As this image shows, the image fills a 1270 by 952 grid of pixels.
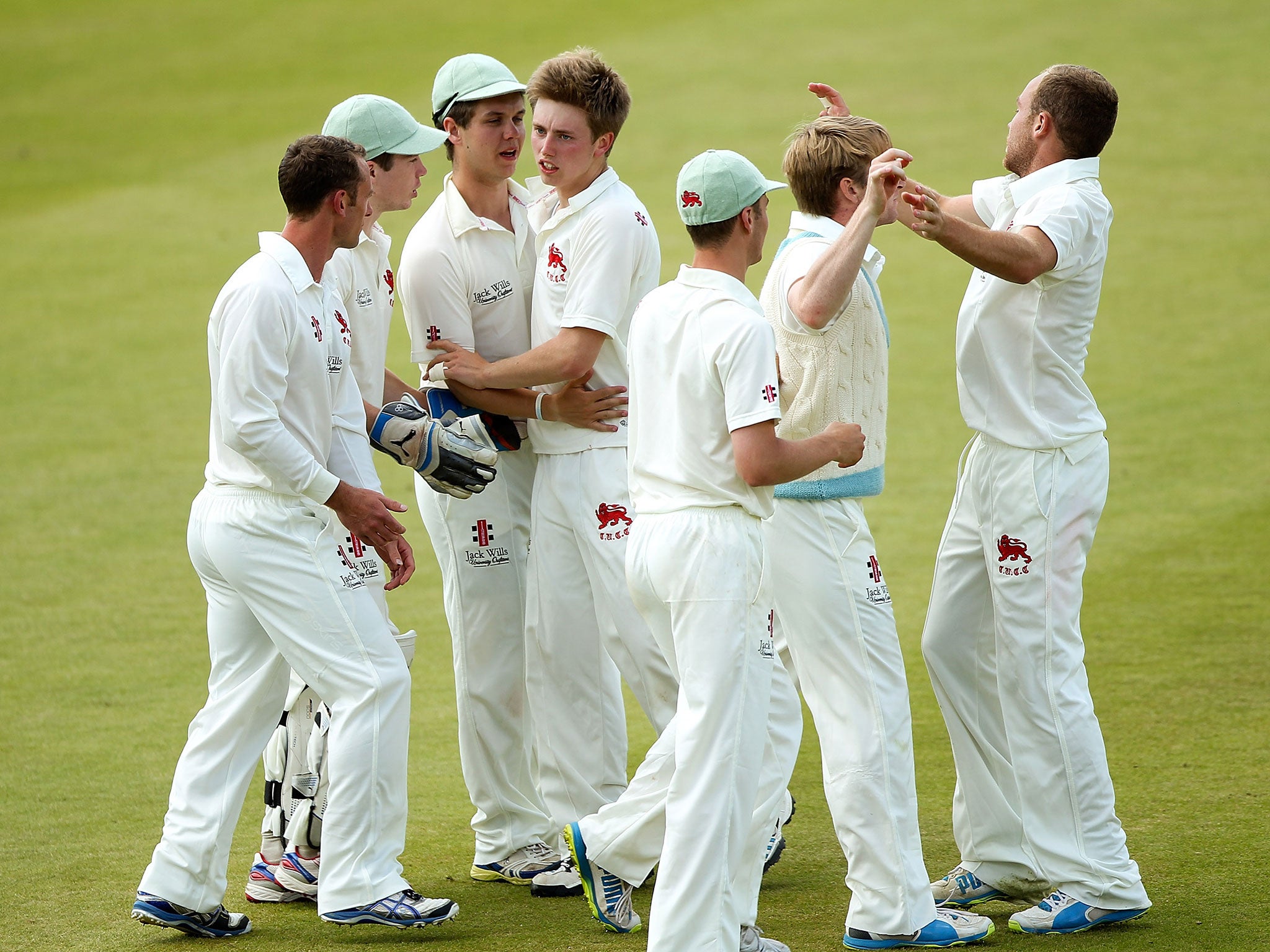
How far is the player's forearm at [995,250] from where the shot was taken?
4.43 m

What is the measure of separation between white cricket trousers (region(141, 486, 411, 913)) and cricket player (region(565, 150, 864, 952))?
1.02m

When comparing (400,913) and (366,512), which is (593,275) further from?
(400,913)

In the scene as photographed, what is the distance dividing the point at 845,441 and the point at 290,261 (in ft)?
6.01

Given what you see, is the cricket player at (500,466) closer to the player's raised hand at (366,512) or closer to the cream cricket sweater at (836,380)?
the player's raised hand at (366,512)

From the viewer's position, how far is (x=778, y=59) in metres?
22.2

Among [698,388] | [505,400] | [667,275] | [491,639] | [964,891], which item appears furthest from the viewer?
[667,275]

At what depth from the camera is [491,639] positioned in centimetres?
558

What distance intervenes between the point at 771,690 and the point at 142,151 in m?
18.1

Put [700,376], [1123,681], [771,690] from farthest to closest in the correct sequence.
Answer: [1123,681]
[771,690]
[700,376]

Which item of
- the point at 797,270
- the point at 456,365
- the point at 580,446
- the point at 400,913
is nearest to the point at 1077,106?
the point at 797,270

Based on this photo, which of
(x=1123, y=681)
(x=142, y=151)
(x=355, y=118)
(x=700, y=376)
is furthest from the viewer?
(x=142, y=151)

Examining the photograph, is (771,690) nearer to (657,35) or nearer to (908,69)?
(908,69)

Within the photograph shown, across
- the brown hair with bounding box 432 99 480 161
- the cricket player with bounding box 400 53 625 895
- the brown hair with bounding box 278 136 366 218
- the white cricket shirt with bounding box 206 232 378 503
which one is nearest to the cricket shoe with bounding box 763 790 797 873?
the cricket player with bounding box 400 53 625 895

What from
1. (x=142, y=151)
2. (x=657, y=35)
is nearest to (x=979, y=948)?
(x=142, y=151)
